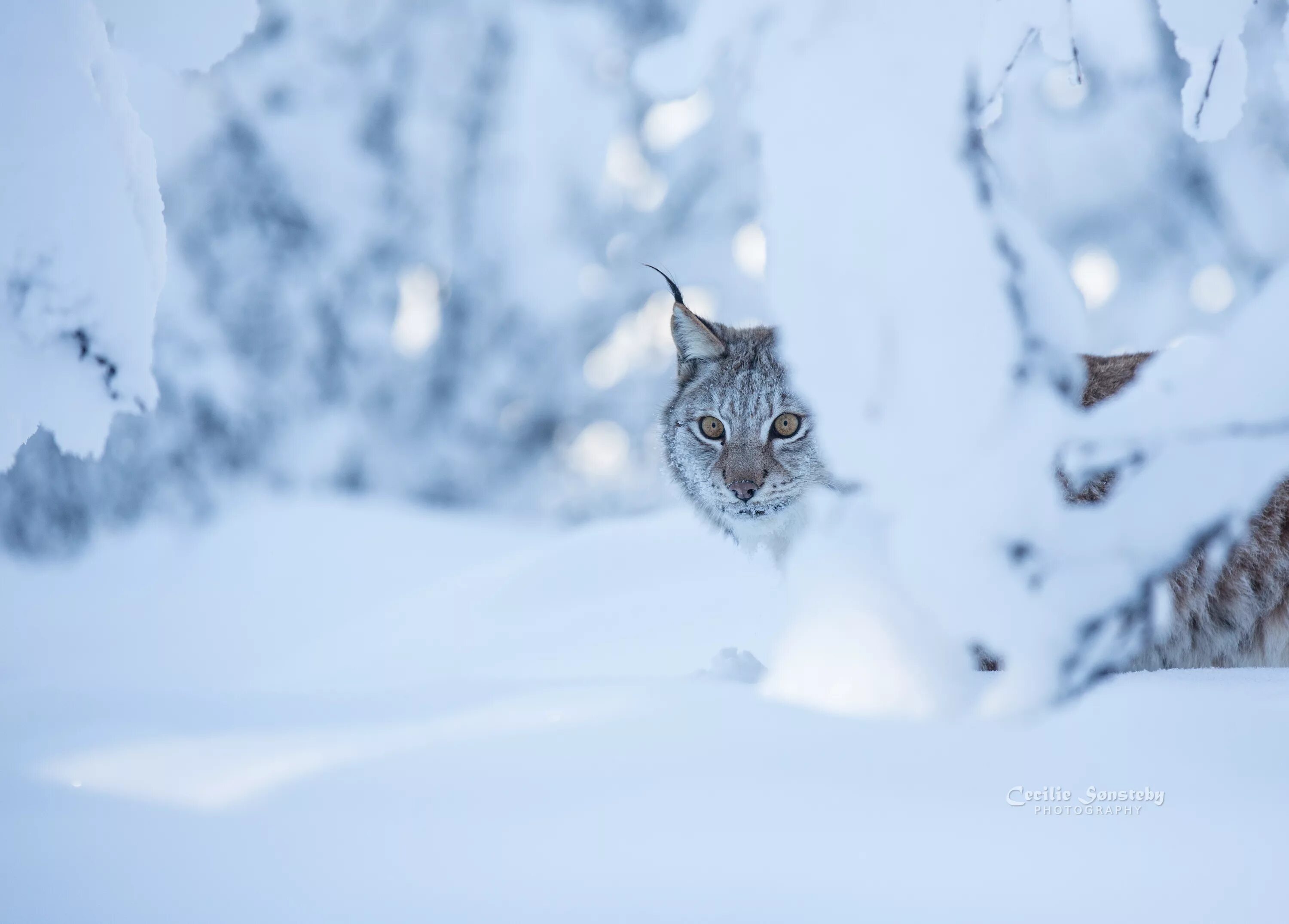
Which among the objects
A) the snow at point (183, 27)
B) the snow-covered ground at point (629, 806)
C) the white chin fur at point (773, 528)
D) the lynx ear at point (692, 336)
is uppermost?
the snow at point (183, 27)

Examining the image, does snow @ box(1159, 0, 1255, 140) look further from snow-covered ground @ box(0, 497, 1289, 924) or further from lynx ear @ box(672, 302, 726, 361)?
lynx ear @ box(672, 302, 726, 361)

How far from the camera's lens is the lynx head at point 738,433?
2.16 m

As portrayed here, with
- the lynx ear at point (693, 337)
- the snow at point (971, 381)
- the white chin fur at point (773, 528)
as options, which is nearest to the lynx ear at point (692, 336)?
the lynx ear at point (693, 337)

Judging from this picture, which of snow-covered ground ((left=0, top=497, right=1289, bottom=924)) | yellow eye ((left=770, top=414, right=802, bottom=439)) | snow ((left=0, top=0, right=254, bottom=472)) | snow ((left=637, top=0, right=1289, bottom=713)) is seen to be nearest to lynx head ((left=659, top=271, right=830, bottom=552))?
yellow eye ((left=770, top=414, right=802, bottom=439))

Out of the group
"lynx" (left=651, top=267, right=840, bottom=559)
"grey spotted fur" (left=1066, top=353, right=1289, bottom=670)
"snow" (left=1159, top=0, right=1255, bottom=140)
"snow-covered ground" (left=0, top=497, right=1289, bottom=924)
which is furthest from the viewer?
"lynx" (left=651, top=267, right=840, bottom=559)

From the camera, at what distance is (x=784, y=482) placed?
2148 mm

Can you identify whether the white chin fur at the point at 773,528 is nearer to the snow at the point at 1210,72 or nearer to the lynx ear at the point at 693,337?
the lynx ear at the point at 693,337

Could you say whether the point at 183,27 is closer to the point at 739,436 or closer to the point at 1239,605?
the point at 739,436

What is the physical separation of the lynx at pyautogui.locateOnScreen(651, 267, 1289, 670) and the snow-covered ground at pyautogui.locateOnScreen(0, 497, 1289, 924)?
19 cm

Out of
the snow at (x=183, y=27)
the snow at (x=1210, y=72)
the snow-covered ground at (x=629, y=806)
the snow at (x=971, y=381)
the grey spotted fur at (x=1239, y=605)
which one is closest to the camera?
the snow-covered ground at (x=629, y=806)

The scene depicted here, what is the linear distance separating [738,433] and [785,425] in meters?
0.12

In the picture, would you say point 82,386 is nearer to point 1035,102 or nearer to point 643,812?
point 643,812

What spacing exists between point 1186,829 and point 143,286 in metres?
1.96

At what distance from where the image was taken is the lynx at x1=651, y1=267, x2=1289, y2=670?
1.92m
